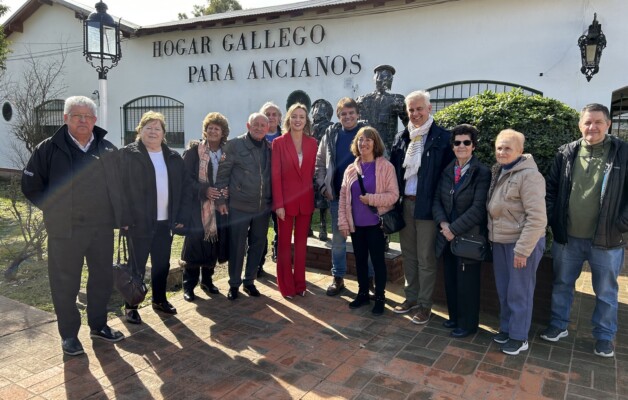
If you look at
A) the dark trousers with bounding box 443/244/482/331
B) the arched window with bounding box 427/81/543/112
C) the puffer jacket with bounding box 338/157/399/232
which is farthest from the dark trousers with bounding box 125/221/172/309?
the arched window with bounding box 427/81/543/112

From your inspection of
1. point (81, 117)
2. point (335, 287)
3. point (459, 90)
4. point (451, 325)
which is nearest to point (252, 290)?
Answer: point (335, 287)

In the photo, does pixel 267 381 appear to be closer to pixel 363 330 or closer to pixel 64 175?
pixel 363 330

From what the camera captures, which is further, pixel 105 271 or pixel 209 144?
pixel 209 144

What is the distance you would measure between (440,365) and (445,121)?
220 centimetres

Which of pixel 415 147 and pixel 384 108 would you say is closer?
pixel 415 147

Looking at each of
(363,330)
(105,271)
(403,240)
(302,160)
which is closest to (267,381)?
(363,330)

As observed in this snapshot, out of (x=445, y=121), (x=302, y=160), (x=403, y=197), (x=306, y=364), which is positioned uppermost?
(x=445, y=121)

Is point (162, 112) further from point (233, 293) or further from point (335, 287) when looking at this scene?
point (335, 287)

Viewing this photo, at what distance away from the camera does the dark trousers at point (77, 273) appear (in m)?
3.27

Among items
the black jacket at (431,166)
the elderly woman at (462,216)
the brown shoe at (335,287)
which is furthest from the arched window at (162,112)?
the elderly woman at (462,216)

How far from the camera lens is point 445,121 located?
4262 mm

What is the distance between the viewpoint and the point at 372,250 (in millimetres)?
4152

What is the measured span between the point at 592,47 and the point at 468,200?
662cm

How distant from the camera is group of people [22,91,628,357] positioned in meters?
3.26
